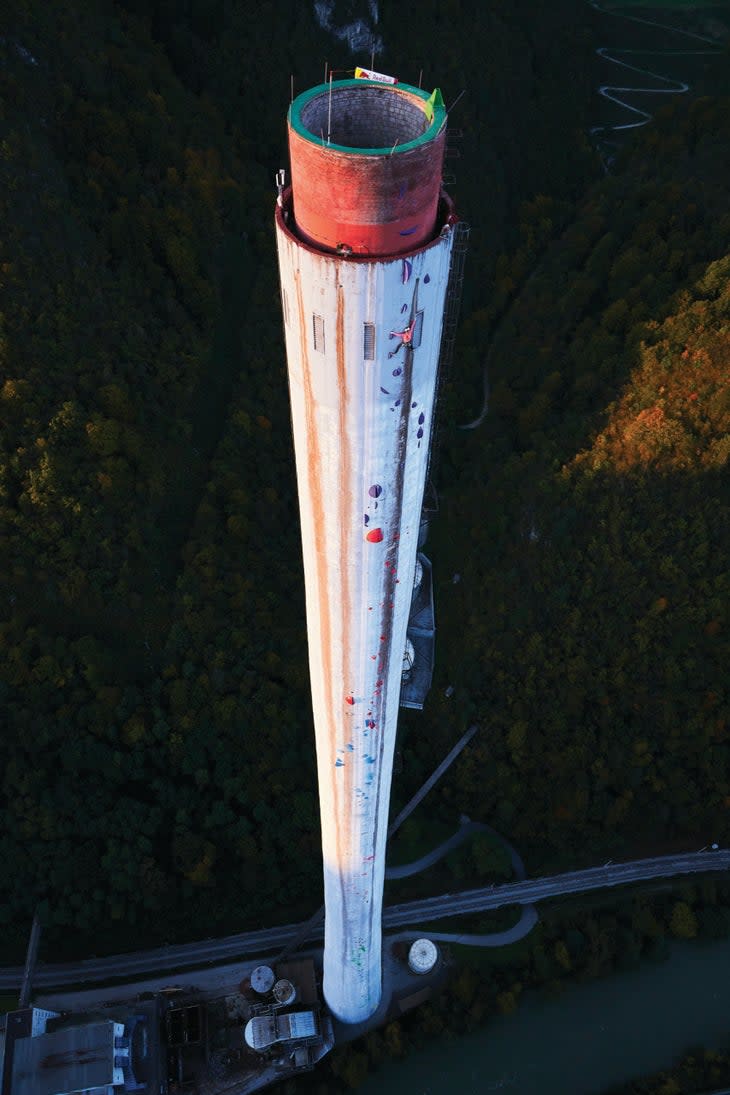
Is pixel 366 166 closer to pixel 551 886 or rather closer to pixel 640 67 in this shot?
pixel 551 886

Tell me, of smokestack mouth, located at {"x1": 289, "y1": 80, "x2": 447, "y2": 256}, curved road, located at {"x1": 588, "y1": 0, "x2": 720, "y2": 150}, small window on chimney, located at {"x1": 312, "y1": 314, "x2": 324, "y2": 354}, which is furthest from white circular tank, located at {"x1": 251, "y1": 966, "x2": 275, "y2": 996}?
curved road, located at {"x1": 588, "y1": 0, "x2": 720, "y2": 150}

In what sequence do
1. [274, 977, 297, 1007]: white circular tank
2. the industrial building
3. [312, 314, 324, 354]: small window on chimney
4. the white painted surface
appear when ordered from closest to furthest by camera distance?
the white painted surface
[312, 314, 324, 354]: small window on chimney
the industrial building
[274, 977, 297, 1007]: white circular tank

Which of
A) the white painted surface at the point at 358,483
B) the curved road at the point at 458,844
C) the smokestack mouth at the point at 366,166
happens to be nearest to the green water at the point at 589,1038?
the curved road at the point at 458,844

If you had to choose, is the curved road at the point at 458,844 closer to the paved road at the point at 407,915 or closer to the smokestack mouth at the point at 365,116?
the paved road at the point at 407,915

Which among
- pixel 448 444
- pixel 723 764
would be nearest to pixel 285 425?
pixel 448 444

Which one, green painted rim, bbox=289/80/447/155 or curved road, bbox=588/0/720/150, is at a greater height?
curved road, bbox=588/0/720/150

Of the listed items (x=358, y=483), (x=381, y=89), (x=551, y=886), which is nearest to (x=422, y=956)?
(x=551, y=886)

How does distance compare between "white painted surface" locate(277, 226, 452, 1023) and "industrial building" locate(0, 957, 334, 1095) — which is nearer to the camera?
"white painted surface" locate(277, 226, 452, 1023)

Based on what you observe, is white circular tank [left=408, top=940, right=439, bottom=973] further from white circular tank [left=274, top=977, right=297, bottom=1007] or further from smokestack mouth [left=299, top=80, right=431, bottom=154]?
smokestack mouth [left=299, top=80, right=431, bottom=154]
